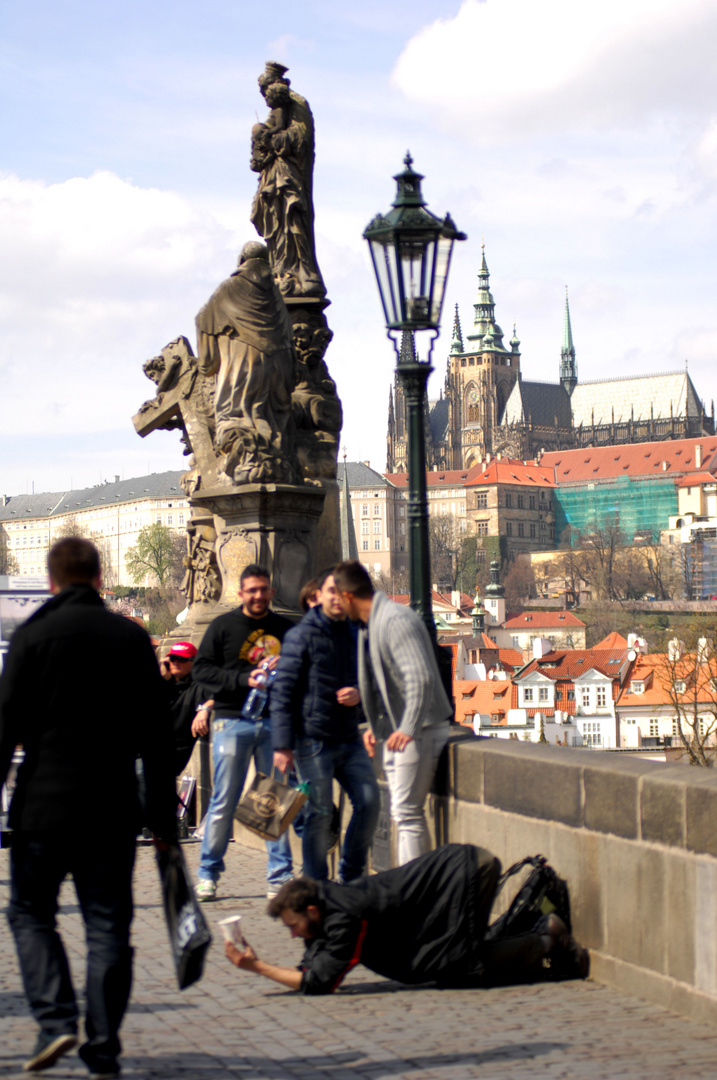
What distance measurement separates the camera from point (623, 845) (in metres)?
4.91

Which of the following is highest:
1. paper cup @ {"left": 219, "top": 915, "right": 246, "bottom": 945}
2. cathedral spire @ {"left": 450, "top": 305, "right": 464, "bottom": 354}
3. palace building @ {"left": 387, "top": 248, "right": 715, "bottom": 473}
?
cathedral spire @ {"left": 450, "top": 305, "right": 464, "bottom": 354}

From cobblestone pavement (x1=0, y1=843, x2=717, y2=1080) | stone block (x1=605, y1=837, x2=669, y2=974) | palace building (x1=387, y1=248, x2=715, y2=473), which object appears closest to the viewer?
cobblestone pavement (x1=0, y1=843, x2=717, y2=1080)

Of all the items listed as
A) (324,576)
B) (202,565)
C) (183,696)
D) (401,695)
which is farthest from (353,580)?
(202,565)

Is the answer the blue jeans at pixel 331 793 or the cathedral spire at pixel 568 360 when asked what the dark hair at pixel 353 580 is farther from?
the cathedral spire at pixel 568 360

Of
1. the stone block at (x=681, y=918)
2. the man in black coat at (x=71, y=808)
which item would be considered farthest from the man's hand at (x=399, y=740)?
the man in black coat at (x=71, y=808)

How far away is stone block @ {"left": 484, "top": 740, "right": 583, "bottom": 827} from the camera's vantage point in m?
5.25

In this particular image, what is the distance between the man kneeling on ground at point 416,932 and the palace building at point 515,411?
169 meters

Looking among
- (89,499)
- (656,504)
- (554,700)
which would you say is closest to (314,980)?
(554,700)

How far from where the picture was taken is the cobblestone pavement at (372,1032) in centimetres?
401

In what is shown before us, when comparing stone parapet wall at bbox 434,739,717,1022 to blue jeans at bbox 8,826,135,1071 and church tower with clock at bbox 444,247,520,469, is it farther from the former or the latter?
church tower with clock at bbox 444,247,520,469

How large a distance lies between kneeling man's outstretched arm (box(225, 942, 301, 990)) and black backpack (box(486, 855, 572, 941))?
2.28 ft

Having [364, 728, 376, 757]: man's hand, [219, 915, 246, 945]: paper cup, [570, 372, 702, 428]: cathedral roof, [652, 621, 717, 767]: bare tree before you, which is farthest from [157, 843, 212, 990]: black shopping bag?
[570, 372, 702, 428]: cathedral roof

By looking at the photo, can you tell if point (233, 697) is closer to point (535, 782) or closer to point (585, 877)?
point (535, 782)

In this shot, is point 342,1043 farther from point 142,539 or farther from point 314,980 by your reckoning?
point 142,539
